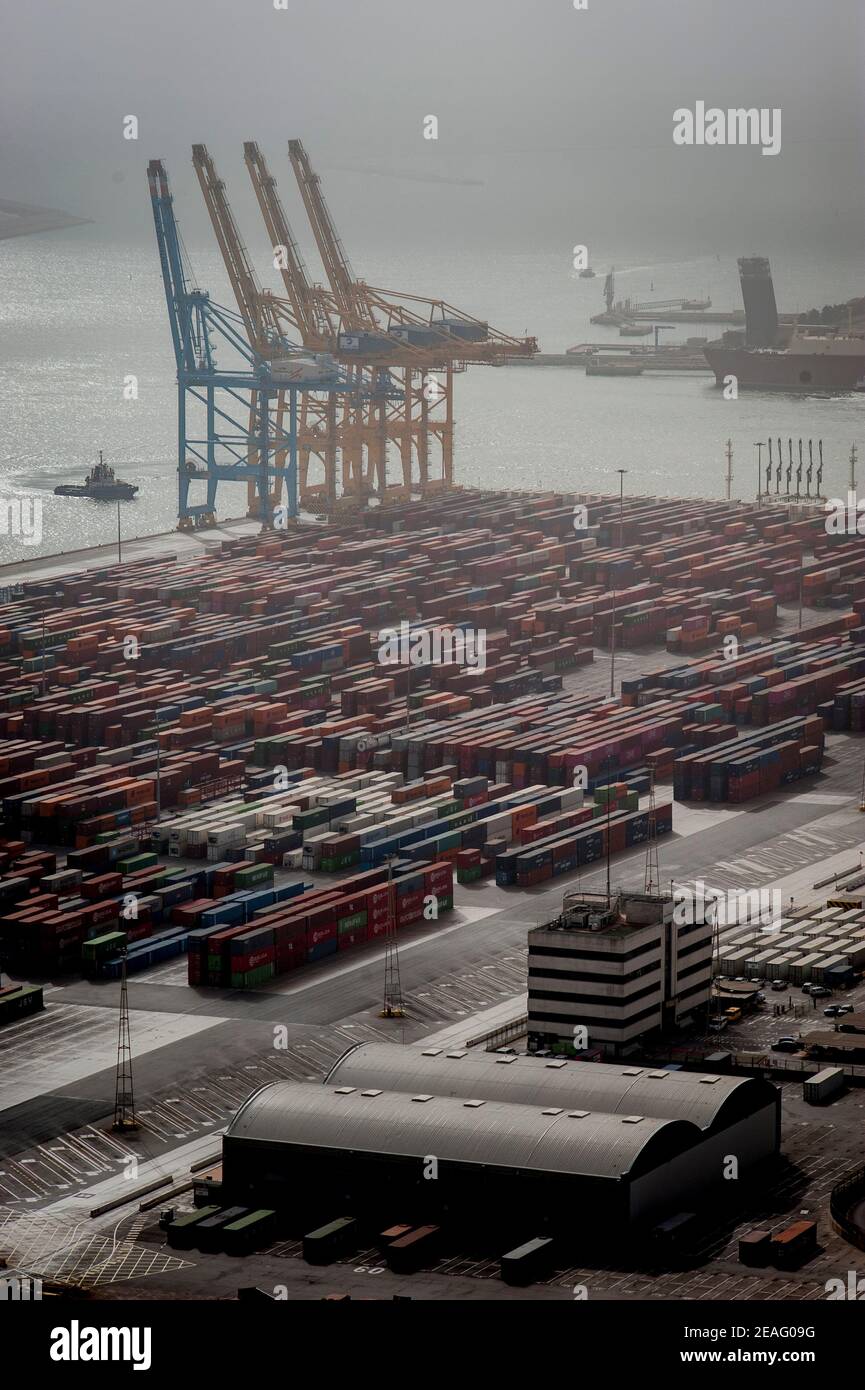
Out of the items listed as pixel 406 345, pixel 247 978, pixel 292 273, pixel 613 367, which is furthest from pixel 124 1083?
pixel 613 367

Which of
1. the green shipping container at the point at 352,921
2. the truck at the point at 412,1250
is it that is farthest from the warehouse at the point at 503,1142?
the green shipping container at the point at 352,921

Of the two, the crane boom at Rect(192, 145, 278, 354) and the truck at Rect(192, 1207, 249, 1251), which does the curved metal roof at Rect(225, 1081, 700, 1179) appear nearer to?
the truck at Rect(192, 1207, 249, 1251)

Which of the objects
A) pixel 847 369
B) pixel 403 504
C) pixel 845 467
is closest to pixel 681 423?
pixel 847 369

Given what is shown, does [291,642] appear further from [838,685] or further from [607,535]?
[607,535]

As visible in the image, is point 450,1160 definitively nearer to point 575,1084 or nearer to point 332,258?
point 575,1084

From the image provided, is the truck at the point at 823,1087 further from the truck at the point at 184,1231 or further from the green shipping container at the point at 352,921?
the green shipping container at the point at 352,921

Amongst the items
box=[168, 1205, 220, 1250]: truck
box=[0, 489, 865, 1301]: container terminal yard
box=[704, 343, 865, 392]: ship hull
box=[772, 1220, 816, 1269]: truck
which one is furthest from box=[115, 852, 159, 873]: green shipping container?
box=[704, 343, 865, 392]: ship hull

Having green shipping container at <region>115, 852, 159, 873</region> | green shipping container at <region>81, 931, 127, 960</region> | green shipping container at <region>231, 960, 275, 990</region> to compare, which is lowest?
green shipping container at <region>231, 960, 275, 990</region>
